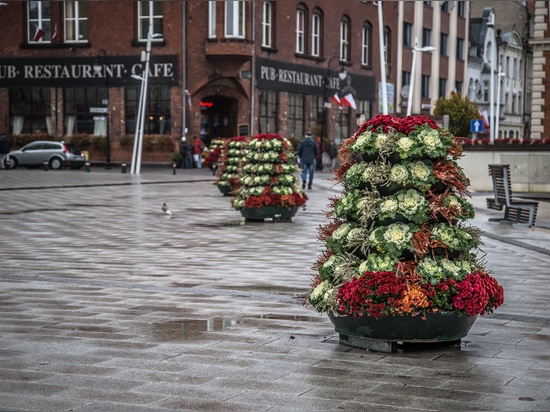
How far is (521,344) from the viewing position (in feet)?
25.7

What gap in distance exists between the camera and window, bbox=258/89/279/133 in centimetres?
5553

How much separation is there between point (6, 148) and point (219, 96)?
11.3 metres

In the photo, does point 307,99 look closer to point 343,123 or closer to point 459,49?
point 343,123

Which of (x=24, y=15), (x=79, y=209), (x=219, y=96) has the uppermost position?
(x=24, y=15)

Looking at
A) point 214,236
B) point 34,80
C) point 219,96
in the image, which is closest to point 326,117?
point 219,96

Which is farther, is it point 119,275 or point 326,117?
point 326,117

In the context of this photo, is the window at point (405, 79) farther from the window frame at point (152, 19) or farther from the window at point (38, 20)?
the window at point (38, 20)

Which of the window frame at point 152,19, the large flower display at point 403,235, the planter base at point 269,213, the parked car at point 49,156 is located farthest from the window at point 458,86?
the large flower display at point 403,235

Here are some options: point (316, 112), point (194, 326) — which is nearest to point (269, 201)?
point (194, 326)

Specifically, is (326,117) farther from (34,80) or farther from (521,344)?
(521,344)

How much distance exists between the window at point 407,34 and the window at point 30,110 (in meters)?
26.4

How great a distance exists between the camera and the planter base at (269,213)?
19922 millimetres

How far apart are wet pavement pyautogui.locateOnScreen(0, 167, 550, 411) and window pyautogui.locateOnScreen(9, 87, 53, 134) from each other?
4144 cm

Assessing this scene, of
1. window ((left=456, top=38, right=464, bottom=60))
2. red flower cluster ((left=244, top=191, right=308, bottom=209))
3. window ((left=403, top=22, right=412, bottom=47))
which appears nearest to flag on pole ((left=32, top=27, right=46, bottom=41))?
window ((left=403, top=22, right=412, bottom=47))
